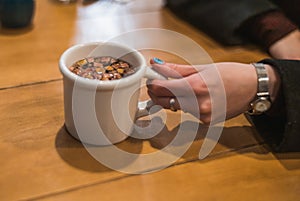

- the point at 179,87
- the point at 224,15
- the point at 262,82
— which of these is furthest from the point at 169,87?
the point at 224,15

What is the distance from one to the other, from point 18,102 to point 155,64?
0.77 ft

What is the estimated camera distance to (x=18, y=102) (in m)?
0.79

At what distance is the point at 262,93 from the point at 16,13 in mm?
544

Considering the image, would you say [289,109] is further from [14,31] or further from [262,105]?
[14,31]

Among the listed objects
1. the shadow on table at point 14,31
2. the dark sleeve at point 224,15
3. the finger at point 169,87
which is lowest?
the shadow on table at point 14,31

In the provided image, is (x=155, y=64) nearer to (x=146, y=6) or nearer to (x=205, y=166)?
(x=205, y=166)

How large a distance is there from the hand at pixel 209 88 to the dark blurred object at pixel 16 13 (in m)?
0.39

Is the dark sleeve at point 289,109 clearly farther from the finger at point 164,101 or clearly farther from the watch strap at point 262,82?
the finger at point 164,101

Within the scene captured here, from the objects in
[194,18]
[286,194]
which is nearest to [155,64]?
[286,194]

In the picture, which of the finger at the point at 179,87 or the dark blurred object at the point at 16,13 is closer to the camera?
the finger at the point at 179,87

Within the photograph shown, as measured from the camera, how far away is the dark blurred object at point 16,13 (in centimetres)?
98

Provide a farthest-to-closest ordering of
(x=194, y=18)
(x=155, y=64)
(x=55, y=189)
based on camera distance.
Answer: (x=194, y=18) → (x=155, y=64) → (x=55, y=189)

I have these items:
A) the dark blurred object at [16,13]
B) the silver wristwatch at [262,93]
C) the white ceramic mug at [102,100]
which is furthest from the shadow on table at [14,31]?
the silver wristwatch at [262,93]

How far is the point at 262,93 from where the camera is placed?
0.74 meters
